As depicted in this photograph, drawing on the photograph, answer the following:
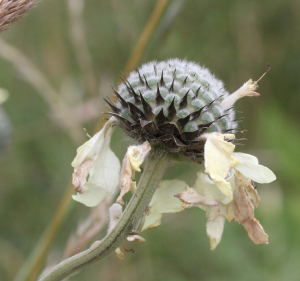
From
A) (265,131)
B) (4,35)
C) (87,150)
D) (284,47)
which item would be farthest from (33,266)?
(284,47)

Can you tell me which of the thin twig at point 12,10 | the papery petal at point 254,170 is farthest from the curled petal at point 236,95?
the thin twig at point 12,10

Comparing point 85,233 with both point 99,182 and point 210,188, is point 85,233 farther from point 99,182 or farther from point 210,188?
point 210,188

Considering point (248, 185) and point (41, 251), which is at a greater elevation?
point (41, 251)

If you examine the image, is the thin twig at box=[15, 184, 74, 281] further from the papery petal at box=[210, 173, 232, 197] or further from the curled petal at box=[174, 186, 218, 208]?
the papery petal at box=[210, 173, 232, 197]

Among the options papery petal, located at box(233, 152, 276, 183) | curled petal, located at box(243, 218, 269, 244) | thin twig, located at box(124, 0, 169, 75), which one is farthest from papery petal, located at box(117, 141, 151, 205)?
thin twig, located at box(124, 0, 169, 75)

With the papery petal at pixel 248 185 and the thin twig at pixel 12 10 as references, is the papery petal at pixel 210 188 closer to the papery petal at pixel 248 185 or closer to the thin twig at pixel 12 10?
the papery petal at pixel 248 185

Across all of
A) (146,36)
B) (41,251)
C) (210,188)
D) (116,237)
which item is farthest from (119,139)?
(116,237)

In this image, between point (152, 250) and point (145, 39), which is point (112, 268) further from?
point (145, 39)
